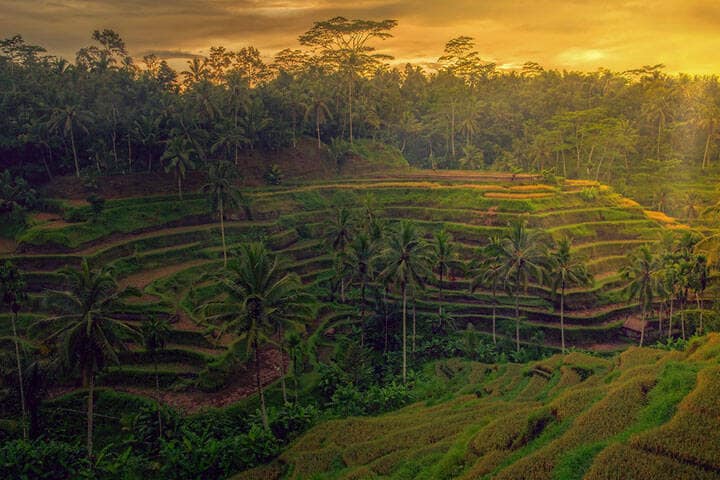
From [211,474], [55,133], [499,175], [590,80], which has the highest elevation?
[590,80]

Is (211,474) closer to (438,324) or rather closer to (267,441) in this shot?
(267,441)

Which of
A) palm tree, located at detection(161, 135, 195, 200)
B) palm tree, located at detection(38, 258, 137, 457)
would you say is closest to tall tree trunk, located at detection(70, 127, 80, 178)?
palm tree, located at detection(161, 135, 195, 200)

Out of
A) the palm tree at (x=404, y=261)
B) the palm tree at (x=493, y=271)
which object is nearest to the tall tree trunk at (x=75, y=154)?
the palm tree at (x=404, y=261)

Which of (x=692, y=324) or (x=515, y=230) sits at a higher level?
(x=515, y=230)

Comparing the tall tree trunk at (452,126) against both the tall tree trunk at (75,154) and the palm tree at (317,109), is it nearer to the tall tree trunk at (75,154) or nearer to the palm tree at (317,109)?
the palm tree at (317,109)

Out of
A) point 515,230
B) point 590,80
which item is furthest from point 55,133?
point 590,80

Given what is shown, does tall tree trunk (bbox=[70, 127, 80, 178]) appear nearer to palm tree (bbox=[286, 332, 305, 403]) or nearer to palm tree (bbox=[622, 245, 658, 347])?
palm tree (bbox=[286, 332, 305, 403])

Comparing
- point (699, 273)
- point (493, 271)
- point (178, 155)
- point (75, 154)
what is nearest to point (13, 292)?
point (178, 155)

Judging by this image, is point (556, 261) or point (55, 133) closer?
point (556, 261)
